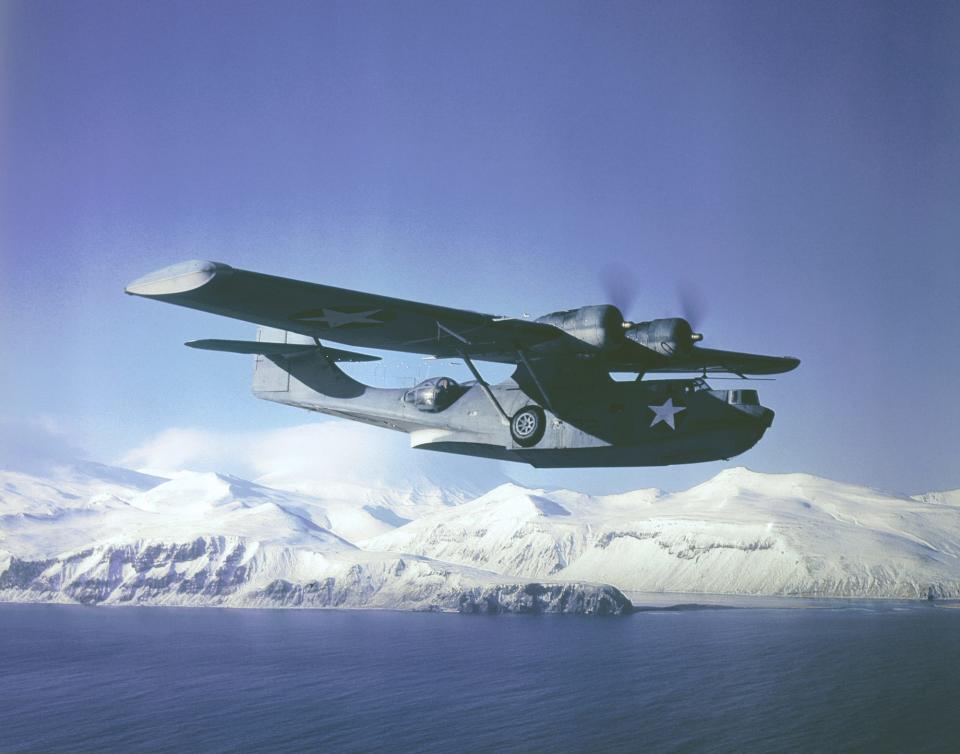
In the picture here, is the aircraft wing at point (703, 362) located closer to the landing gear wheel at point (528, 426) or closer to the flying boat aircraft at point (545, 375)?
the flying boat aircraft at point (545, 375)

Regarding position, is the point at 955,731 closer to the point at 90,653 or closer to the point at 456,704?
the point at 456,704

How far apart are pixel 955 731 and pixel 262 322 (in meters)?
86.1

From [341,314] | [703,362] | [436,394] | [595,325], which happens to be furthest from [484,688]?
[341,314]

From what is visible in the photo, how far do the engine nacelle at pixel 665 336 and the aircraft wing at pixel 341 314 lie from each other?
275cm

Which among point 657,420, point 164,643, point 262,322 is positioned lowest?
point 164,643

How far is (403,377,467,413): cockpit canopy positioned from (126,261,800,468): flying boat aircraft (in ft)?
0.12

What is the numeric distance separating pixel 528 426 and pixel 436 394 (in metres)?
3.86

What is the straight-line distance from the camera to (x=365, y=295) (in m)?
18.5

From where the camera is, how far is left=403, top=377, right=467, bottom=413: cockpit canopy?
24.7 metres

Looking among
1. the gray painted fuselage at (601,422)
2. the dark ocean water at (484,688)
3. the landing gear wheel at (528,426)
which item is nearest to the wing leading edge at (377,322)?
the gray painted fuselage at (601,422)

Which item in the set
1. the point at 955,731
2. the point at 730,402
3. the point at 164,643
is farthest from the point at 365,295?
the point at 164,643

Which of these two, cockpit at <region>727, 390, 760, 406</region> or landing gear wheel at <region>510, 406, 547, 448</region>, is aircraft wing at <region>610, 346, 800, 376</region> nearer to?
cockpit at <region>727, 390, 760, 406</region>

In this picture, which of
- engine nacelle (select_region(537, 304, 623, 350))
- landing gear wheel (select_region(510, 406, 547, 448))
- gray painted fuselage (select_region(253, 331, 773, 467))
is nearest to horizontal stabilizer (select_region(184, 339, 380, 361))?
gray painted fuselage (select_region(253, 331, 773, 467))

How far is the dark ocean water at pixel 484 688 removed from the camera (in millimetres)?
71500
